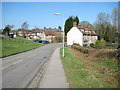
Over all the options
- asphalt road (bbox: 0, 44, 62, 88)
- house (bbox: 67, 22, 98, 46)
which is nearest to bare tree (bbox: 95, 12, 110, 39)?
house (bbox: 67, 22, 98, 46)

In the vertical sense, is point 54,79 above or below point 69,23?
below

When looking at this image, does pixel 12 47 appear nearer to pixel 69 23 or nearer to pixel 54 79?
pixel 54 79

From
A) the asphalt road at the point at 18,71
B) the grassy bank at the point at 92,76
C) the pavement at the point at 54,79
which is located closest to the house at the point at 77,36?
the asphalt road at the point at 18,71

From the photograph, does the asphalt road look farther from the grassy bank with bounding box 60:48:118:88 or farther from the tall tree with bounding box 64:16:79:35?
the tall tree with bounding box 64:16:79:35

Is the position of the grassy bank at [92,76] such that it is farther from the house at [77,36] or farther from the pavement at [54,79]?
the house at [77,36]

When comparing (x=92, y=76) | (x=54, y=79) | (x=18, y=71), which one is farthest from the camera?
(x=18, y=71)

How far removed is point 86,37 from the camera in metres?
67.7

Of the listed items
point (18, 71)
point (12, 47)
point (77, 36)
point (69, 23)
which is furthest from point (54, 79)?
point (69, 23)

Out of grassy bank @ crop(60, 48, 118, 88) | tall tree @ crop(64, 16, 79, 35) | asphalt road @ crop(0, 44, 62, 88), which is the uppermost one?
tall tree @ crop(64, 16, 79, 35)

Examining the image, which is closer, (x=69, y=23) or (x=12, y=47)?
(x=12, y=47)

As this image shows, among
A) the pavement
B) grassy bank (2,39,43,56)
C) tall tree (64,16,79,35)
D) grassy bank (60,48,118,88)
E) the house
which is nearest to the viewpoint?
grassy bank (60,48,118,88)

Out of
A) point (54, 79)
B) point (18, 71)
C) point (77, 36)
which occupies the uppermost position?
point (77, 36)

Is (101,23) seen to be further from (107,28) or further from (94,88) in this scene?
(94,88)

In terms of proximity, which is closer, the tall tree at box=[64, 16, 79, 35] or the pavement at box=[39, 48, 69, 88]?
the pavement at box=[39, 48, 69, 88]
